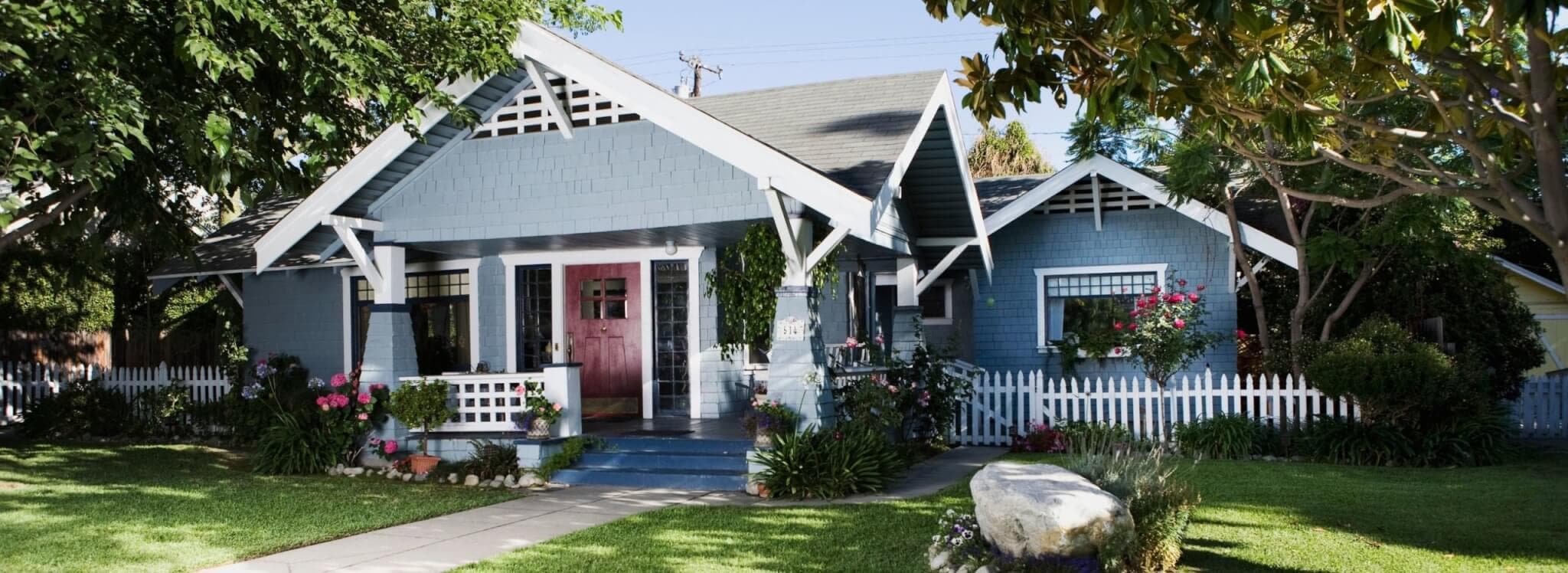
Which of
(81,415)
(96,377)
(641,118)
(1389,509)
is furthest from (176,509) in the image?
(1389,509)

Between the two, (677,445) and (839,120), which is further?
(839,120)

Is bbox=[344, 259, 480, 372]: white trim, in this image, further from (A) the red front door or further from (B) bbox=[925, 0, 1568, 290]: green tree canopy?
(B) bbox=[925, 0, 1568, 290]: green tree canopy

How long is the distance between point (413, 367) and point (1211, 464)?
840 centimetres

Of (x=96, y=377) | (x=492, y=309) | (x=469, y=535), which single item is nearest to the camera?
(x=469, y=535)

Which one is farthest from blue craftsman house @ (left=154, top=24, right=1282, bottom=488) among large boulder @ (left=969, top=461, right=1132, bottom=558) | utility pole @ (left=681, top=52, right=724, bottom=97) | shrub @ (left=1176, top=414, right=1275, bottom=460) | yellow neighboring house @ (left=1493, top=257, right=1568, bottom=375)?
utility pole @ (left=681, top=52, right=724, bottom=97)

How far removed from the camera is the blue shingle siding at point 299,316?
1611cm

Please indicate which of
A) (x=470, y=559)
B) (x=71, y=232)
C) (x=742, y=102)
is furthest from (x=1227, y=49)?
(x=71, y=232)

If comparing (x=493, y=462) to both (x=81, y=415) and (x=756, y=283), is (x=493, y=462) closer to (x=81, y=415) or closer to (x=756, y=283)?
(x=756, y=283)

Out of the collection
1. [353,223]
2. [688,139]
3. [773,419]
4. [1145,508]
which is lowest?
[1145,508]

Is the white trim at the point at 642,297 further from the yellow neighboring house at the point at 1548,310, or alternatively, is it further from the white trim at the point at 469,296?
the yellow neighboring house at the point at 1548,310

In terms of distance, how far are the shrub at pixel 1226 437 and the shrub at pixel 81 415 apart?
14.1 m

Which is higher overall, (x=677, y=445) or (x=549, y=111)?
(x=549, y=111)

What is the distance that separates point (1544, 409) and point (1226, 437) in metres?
4.24

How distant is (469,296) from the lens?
49.1 feet
